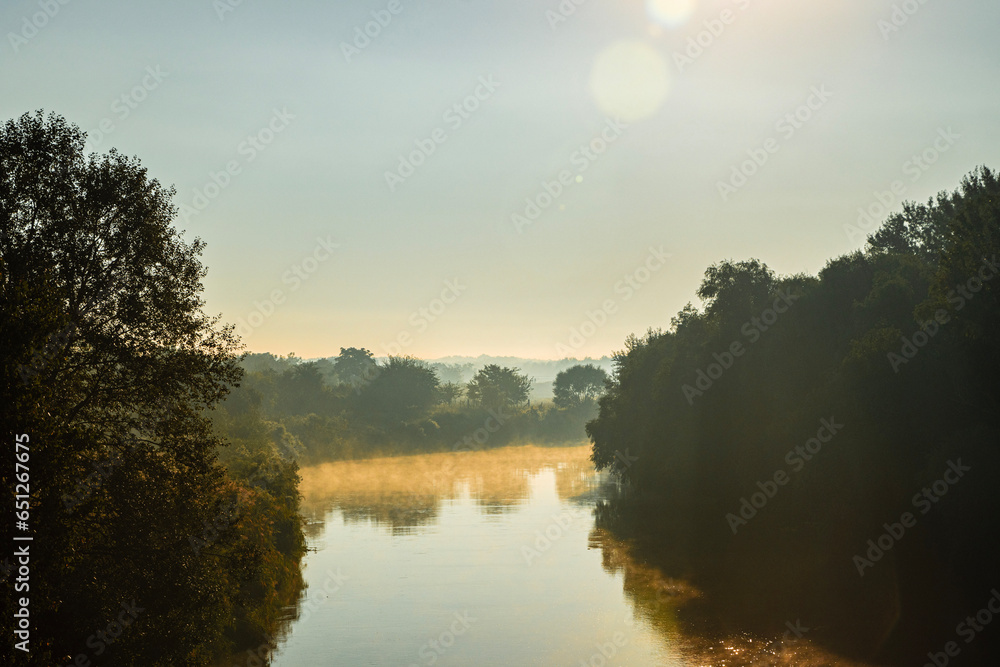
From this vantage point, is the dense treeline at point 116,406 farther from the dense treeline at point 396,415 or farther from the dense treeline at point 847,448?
the dense treeline at point 396,415

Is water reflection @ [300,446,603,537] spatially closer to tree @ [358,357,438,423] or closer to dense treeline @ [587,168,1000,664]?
dense treeline @ [587,168,1000,664]

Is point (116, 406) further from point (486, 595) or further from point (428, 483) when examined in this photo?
point (428, 483)

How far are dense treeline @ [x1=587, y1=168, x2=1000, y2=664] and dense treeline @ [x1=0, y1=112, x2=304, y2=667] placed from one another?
26.0 metres

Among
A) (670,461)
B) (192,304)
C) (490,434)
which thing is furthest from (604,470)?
(192,304)

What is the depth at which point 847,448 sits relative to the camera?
44.9 metres

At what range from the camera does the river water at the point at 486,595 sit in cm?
3444

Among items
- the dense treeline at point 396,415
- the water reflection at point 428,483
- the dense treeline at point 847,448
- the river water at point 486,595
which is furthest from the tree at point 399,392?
the dense treeline at point 847,448

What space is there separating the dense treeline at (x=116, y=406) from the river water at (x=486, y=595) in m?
10.9

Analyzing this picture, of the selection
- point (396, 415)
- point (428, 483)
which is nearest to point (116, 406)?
point (428, 483)

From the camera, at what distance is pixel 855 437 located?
44.4 m

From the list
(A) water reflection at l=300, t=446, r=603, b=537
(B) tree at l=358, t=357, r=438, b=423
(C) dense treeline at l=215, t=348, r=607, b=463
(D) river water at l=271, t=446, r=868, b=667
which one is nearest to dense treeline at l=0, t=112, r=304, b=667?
(D) river water at l=271, t=446, r=868, b=667

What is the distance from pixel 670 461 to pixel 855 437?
2906 centimetres

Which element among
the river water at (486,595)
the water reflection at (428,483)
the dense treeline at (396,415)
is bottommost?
the river water at (486,595)

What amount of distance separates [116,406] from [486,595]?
26.7 metres
